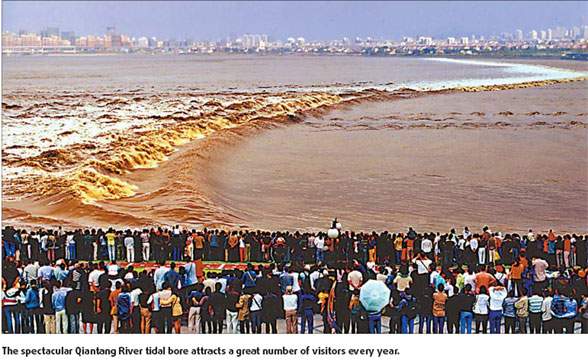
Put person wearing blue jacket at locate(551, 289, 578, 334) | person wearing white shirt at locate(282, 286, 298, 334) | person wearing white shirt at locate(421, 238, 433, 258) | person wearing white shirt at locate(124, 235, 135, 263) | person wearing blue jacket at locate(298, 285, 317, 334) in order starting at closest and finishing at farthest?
1. person wearing blue jacket at locate(551, 289, 578, 334)
2. person wearing white shirt at locate(282, 286, 298, 334)
3. person wearing blue jacket at locate(298, 285, 317, 334)
4. person wearing white shirt at locate(421, 238, 433, 258)
5. person wearing white shirt at locate(124, 235, 135, 263)

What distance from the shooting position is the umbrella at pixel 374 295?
1118 centimetres

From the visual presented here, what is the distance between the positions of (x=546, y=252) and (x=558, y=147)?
24.3 metres

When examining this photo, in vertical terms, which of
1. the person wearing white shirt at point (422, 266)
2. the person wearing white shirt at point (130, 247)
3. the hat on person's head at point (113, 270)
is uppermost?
the hat on person's head at point (113, 270)

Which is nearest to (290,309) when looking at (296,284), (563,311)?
(296,284)

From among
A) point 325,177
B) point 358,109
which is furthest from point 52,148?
point 358,109

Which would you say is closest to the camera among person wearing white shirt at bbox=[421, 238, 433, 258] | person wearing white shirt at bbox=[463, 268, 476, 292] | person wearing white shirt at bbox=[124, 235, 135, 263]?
person wearing white shirt at bbox=[463, 268, 476, 292]

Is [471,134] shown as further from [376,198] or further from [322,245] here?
[322,245]

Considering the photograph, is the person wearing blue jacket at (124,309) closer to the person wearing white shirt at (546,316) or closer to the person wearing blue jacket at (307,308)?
the person wearing blue jacket at (307,308)

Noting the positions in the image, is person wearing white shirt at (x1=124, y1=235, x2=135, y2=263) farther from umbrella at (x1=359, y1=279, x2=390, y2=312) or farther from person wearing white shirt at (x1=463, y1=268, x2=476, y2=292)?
person wearing white shirt at (x1=463, y1=268, x2=476, y2=292)

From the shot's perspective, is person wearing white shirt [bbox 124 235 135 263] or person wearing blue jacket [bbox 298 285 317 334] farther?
person wearing white shirt [bbox 124 235 135 263]

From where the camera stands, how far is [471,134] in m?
43.5

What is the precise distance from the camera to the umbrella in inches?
440

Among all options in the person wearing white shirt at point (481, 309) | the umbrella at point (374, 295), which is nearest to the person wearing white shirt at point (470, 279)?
the person wearing white shirt at point (481, 309)

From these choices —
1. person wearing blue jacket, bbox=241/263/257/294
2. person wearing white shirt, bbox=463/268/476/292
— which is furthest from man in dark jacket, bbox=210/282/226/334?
person wearing white shirt, bbox=463/268/476/292
